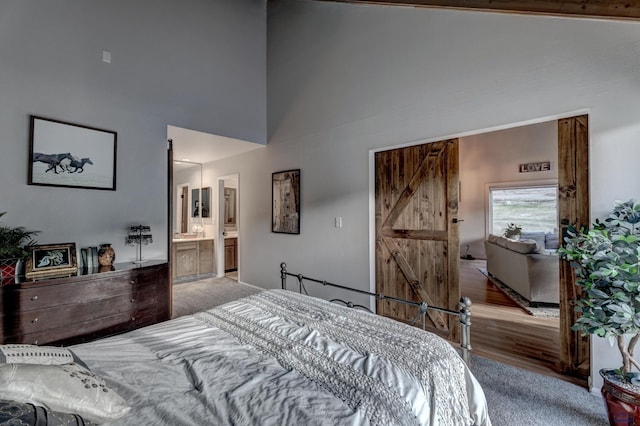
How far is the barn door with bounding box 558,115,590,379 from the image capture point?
225cm

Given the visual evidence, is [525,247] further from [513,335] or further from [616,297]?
[616,297]

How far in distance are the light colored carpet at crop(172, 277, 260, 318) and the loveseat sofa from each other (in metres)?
3.97

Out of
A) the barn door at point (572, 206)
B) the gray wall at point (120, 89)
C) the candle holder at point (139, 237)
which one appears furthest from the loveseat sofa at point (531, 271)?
the candle holder at point (139, 237)

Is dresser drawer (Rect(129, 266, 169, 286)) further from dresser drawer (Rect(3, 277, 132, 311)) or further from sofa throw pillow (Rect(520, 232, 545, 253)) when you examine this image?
sofa throw pillow (Rect(520, 232, 545, 253))

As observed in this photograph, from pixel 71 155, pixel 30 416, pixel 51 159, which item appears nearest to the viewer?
pixel 30 416

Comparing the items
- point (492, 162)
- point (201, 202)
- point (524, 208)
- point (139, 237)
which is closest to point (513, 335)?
point (139, 237)

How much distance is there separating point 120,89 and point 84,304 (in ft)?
7.69

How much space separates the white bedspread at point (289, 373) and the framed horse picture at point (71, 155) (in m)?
2.26

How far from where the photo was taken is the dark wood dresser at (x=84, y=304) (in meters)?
2.22

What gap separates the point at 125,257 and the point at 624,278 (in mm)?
4261

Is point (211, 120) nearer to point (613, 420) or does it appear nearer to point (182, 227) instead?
point (182, 227)

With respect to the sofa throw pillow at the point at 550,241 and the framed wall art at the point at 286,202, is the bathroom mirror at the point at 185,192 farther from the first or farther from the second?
the sofa throw pillow at the point at 550,241

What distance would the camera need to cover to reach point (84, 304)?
251 cm

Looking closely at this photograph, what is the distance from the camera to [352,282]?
3.69 meters
